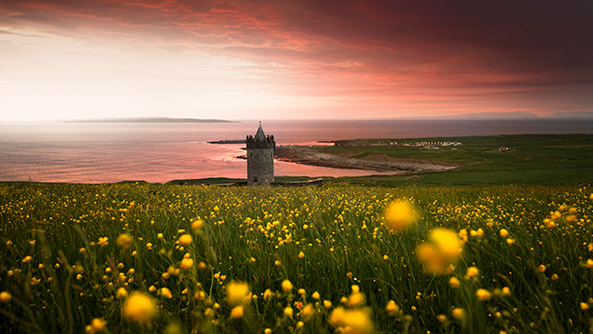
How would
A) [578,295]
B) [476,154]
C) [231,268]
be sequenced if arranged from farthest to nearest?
[476,154], [231,268], [578,295]

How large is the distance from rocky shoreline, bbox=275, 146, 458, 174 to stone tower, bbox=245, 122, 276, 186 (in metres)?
53.3

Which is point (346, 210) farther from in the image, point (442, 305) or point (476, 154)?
point (476, 154)

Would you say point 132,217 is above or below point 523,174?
above

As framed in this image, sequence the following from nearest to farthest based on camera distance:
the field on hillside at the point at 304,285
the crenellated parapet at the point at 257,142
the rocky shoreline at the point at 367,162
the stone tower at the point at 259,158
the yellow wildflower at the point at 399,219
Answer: the field on hillside at the point at 304,285, the yellow wildflower at the point at 399,219, the crenellated parapet at the point at 257,142, the stone tower at the point at 259,158, the rocky shoreline at the point at 367,162

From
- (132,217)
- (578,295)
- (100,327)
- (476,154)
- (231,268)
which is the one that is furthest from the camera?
(476,154)

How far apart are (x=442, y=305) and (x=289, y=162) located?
116315 millimetres

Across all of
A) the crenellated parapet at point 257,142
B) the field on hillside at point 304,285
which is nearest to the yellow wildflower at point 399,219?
the field on hillside at point 304,285

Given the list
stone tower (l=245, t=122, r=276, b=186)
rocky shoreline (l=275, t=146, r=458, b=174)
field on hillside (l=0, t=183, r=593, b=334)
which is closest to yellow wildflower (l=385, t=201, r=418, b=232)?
field on hillside (l=0, t=183, r=593, b=334)

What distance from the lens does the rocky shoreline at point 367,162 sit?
94919mm

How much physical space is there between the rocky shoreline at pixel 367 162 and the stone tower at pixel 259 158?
175 feet

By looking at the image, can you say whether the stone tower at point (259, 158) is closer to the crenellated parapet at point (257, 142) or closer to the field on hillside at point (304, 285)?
the crenellated parapet at point (257, 142)

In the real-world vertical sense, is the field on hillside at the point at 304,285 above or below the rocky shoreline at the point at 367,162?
above

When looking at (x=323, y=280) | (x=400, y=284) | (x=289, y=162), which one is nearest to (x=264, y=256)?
(x=323, y=280)

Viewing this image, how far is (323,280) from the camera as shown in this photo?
3.42 meters
